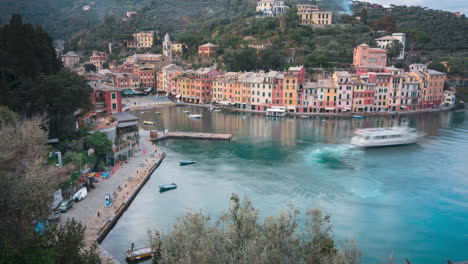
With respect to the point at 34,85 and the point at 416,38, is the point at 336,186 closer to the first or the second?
the point at 34,85

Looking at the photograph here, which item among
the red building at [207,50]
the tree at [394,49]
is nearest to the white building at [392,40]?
the tree at [394,49]

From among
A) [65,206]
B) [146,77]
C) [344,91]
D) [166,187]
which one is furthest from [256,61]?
[65,206]

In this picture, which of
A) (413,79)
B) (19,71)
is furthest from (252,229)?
(413,79)

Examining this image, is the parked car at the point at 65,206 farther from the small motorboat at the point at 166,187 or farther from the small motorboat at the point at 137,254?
the small motorboat at the point at 166,187

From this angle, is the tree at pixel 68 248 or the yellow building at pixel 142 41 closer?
the tree at pixel 68 248

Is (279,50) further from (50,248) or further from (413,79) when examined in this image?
(50,248)

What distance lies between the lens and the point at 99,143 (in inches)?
840

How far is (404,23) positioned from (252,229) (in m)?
77.7

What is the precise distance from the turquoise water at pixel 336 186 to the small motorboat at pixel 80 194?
2.22 metres

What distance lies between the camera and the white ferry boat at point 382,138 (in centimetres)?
2922

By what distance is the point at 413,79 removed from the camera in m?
45.6

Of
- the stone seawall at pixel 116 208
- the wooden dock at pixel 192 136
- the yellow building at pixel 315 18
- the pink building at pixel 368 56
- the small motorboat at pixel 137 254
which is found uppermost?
the yellow building at pixel 315 18

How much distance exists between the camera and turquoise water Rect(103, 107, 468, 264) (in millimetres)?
15547

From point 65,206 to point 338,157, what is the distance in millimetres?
18459
